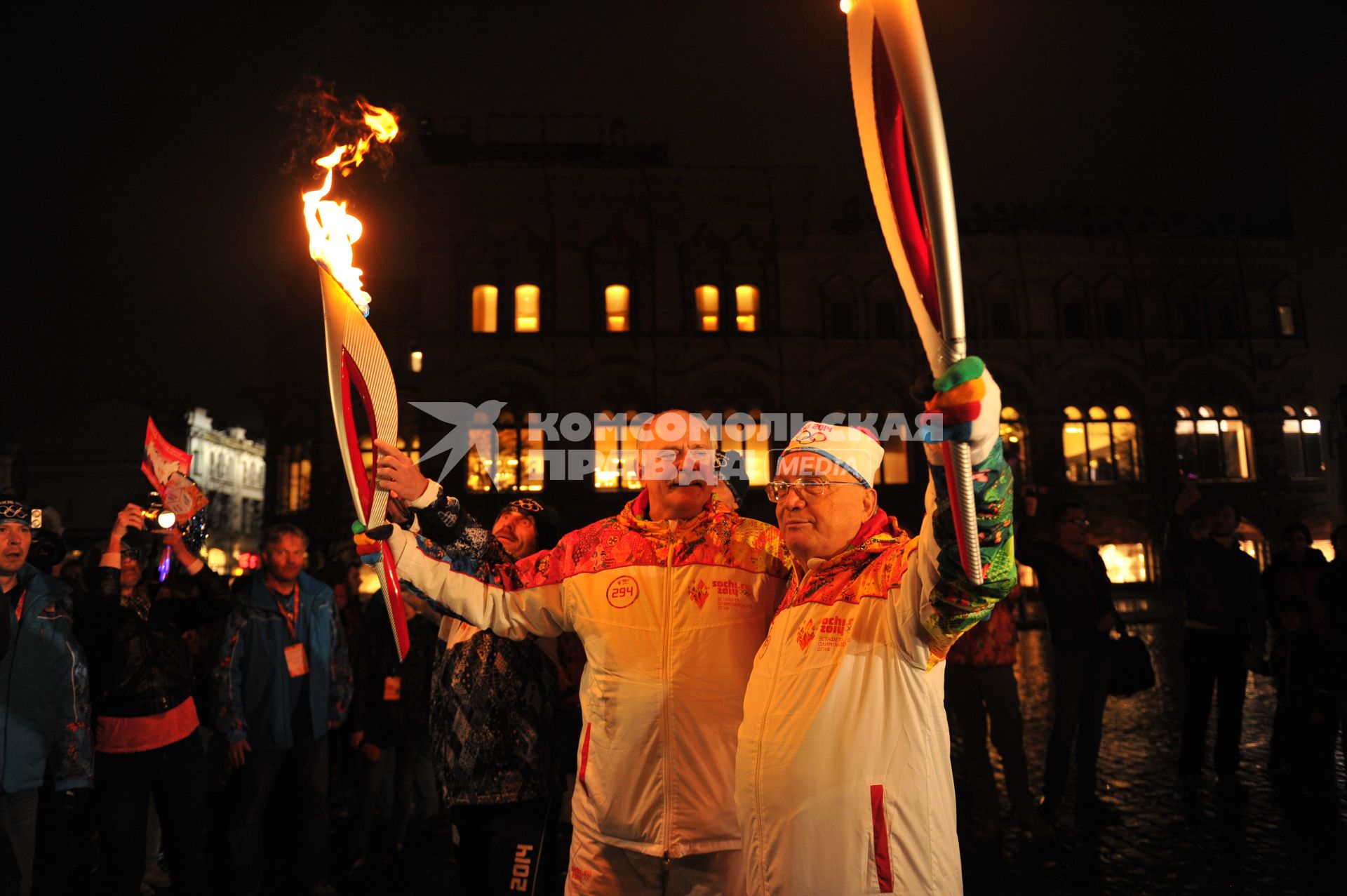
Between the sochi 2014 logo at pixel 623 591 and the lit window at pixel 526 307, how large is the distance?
24.8 meters

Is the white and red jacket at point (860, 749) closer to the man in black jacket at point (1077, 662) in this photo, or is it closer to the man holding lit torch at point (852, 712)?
the man holding lit torch at point (852, 712)

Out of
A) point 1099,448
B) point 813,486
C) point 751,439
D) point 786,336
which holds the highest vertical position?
point 786,336

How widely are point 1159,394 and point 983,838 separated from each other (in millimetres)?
27584

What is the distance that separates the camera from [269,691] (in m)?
5.52

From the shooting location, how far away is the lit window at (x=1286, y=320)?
100ft

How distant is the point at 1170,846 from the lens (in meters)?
5.97

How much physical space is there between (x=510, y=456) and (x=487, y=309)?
465cm

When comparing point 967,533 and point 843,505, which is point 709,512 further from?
point 967,533

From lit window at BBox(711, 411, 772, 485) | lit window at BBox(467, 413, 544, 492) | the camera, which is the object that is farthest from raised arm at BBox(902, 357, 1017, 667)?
lit window at BBox(467, 413, 544, 492)

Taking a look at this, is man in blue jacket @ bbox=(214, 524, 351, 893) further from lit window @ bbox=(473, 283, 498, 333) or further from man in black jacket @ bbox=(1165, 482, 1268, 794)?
lit window @ bbox=(473, 283, 498, 333)

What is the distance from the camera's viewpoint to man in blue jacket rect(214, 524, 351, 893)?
5.33 metres

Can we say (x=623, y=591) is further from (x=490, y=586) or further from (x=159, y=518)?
(x=159, y=518)

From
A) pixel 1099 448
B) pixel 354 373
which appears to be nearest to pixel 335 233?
pixel 354 373

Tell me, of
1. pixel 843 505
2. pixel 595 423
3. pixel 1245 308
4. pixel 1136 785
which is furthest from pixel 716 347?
pixel 843 505
